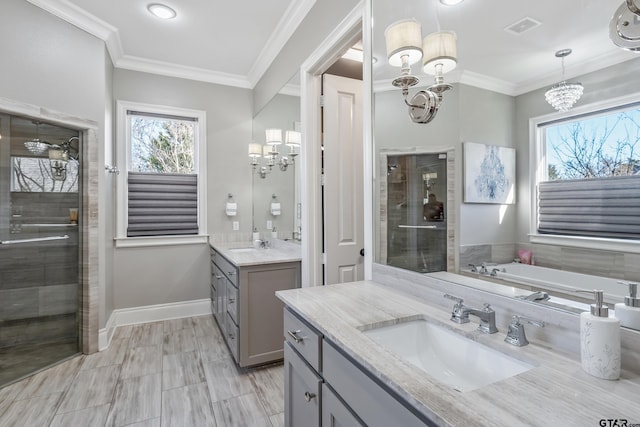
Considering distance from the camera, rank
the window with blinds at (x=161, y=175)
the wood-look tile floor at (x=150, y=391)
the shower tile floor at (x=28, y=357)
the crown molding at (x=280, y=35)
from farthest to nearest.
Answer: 1. the window with blinds at (x=161, y=175)
2. the crown molding at (x=280, y=35)
3. the shower tile floor at (x=28, y=357)
4. the wood-look tile floor at (x=150, y=391)

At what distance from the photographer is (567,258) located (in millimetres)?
1040

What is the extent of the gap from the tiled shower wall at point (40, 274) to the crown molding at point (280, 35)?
7.54ft

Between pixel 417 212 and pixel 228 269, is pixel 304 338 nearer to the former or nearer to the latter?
pixel 417 212

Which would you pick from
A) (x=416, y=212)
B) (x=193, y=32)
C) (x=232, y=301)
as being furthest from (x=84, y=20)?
(x=416, y=212)

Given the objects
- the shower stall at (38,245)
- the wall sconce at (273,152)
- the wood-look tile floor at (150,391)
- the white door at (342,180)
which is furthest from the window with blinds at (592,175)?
the shower stall at (38,245)

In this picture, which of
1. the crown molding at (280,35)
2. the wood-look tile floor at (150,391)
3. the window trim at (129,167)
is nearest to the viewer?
the wood-look tile floor at (150,391)

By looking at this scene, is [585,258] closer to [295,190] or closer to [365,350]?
[365,350]

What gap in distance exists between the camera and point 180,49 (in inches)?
133

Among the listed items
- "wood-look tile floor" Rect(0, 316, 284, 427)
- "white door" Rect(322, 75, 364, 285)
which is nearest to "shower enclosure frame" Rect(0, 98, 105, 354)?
"wood-look tile floor" Rect(0, 316, 284, 427)

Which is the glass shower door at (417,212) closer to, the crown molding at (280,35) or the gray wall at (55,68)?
the crown molding at (280,35)

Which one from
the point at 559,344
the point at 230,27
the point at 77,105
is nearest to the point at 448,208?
the point at 559,344

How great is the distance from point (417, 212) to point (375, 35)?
1019mm

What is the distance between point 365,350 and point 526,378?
410 millimetres

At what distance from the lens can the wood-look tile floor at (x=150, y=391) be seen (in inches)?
79.6
